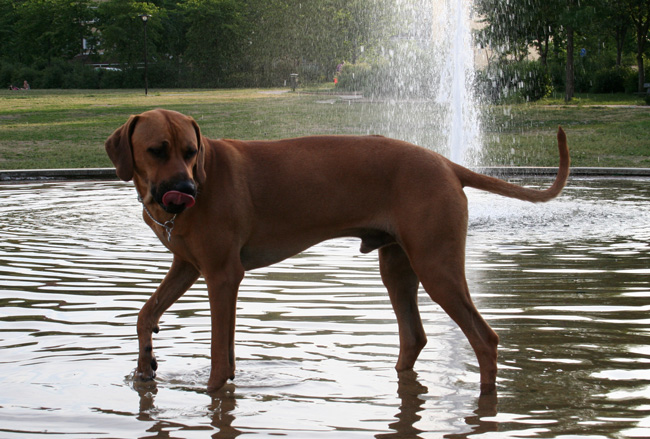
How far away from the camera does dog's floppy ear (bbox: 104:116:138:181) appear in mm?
3994

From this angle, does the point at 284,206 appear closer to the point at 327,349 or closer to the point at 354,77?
the point at 327,349

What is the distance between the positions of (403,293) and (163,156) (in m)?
1.52

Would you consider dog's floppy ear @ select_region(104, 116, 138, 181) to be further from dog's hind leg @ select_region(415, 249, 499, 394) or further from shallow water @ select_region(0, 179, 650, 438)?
dog's hind leg @ select_region(415, 249, 499, 394)

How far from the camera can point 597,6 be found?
34.1 meters

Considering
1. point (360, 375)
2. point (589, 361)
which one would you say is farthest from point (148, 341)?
point (589, 361)

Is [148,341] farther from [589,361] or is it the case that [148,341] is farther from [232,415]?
[589,361]

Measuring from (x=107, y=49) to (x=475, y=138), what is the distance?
66242 mm

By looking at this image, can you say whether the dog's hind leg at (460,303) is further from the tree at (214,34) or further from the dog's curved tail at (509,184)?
the tree at (214,34)

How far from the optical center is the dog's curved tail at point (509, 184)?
4285 mm

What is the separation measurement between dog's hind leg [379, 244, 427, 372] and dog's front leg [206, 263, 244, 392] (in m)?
0.89

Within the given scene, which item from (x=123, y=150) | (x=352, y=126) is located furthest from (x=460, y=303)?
(x=352, y=126)

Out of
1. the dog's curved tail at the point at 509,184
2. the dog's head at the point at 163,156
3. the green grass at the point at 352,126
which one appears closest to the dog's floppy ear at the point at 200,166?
the dog's head at the point at 163,156

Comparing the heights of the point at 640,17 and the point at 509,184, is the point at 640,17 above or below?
above

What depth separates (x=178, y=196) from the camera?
3.77m
